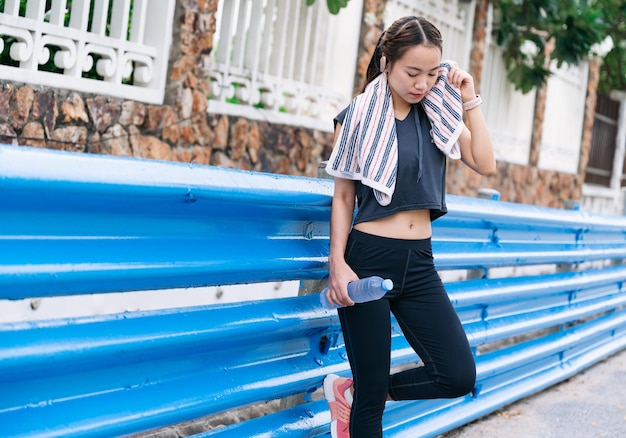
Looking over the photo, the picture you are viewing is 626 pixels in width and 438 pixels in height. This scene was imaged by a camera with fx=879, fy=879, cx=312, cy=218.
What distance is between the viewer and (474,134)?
303 cm

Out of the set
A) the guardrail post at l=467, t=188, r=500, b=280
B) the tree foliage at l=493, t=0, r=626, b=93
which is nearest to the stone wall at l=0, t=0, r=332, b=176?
the guardrail post at l=467, t=188, r=500, b=280

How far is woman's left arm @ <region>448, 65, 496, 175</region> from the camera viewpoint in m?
3.02

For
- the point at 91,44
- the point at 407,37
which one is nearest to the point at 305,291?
the point at 407,37

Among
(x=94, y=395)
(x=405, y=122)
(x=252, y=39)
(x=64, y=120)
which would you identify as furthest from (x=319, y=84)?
(x=94, y=395)

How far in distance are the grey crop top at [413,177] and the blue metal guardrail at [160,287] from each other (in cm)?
21

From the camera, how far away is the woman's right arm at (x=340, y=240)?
Answer: 278 centimetres

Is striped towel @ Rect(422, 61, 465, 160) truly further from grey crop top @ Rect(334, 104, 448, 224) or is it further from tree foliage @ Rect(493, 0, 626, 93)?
tree foliage @ Rect(493, 0, 626, 93)

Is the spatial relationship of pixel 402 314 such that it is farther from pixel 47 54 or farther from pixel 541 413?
pixel 47 54

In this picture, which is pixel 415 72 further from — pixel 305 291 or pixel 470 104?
pixel 305 291

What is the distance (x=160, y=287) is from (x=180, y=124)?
390 centimetres

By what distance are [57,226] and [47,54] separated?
131 inches

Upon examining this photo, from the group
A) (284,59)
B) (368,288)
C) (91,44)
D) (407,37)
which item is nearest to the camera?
(368,288)

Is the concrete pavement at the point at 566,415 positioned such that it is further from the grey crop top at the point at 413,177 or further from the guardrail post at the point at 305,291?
the grey crop top at the point at 413,177

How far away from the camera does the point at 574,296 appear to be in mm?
5727
